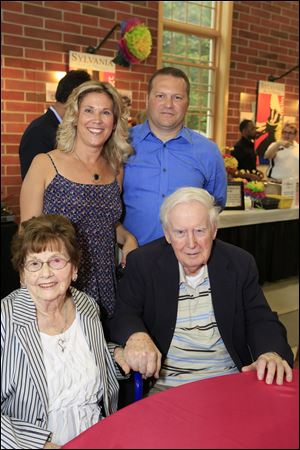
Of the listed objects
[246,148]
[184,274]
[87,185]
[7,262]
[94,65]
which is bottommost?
[7,262]

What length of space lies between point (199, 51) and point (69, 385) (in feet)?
17.1

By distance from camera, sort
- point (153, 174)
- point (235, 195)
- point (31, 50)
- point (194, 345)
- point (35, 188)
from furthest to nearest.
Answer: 1. point (31, 50)
2. point (235, 195)
3. point (153, 174)
4. point (35, 188)
5. point (194, 345)

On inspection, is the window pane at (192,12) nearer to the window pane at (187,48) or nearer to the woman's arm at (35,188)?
the window pane at (187,48)

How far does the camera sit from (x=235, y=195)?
388cm

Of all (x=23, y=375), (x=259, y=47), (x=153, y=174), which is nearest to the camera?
(x=23, y=375)

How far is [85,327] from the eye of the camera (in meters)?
1.49

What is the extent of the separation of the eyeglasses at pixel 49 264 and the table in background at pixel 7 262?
2061 mm

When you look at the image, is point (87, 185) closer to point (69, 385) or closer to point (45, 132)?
point (45, 132)

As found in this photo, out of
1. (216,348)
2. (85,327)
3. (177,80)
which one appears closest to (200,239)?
(216,348)

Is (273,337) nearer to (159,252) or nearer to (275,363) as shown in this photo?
(275,363)

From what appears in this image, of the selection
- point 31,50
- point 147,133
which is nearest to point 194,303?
point 147,133

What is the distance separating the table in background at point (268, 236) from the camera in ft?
12.5

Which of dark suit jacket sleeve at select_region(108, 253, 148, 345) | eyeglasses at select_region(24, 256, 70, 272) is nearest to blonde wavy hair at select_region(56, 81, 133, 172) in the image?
dark suit jacket sleeve at select_region(108, 253, 148, 345)

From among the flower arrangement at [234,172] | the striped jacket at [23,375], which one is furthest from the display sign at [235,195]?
the striped jacket at [23,375]
